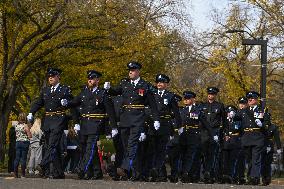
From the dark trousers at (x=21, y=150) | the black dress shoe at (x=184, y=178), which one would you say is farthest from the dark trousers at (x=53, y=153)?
the dark trousers at (x=21, y=150)

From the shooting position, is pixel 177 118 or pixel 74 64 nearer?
pixel 177 118

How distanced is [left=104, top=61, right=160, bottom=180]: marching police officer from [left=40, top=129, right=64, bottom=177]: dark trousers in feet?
3.82

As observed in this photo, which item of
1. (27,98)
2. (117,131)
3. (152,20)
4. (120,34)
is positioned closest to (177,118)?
(117,131)

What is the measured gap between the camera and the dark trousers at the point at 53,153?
48.3ft

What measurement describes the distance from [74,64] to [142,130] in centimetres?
1499

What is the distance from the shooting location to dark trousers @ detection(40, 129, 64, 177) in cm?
1473

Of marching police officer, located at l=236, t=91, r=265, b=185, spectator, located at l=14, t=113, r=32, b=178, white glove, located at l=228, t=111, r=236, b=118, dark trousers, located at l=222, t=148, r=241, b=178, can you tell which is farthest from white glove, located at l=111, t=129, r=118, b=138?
spectator, located at l=14, t=113, r=32, b=178

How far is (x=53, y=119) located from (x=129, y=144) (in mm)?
1527

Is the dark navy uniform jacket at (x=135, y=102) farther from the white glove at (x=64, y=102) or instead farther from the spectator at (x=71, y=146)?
the spectator at (x=71, y=146)

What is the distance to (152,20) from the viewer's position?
33.4m

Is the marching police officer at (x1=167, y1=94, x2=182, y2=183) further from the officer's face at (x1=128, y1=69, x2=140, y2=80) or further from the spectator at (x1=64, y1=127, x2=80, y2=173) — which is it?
the spectator at (x1=64, y1=127, x2=80, y2=173)

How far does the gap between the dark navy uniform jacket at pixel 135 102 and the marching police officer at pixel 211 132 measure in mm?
3381

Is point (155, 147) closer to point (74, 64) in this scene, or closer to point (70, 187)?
point (70, 187)

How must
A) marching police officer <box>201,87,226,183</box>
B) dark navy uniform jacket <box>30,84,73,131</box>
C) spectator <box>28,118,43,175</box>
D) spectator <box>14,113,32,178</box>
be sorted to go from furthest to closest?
1. spectator <box>28,118,43,175</box>
2. spectator <box>14,113,32,178</box>
3. marching police officer <box>201,87,226,183</box>
4. dark navy uniform jacket <box>30,84,73,131</box>
